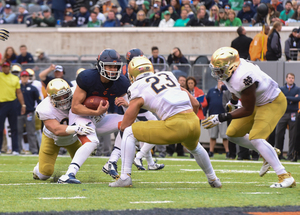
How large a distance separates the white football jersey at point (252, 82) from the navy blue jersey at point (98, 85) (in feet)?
4.39

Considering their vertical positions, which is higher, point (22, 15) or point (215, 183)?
point (22, 15)

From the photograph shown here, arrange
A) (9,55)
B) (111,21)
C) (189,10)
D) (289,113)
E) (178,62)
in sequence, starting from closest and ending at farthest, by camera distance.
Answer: (289,113) < (178,62) < (9,55) < (189,10) < (111,21)

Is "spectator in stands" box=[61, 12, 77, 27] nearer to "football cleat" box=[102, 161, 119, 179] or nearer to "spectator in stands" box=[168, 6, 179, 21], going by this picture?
"spectator in stands" box=[168, 6, 179, 21]

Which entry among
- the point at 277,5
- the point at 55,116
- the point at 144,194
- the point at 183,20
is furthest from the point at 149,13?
the point at 144,194

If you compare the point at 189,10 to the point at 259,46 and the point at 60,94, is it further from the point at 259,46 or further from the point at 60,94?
the point at 60,94

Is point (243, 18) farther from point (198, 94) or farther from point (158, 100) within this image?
point (158, 100)

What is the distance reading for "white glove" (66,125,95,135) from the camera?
5.48m

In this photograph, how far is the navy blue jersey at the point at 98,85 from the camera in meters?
5.66

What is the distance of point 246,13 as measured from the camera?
15.4 meters

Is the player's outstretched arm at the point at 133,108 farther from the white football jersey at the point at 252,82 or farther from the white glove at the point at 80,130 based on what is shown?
the white football jersey at the point at 252,82

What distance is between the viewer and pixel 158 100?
4.77 metres

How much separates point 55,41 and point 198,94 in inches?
288

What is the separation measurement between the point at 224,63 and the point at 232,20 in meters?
10.0

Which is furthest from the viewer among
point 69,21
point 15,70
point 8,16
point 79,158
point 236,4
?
point 8,16
